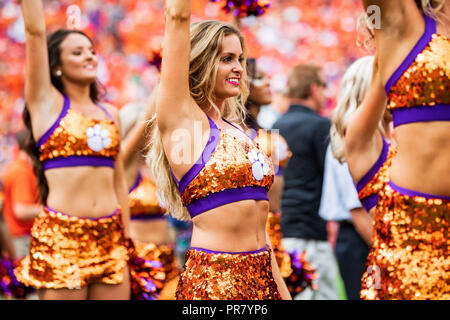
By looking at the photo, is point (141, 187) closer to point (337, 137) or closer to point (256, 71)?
point (256, 71)

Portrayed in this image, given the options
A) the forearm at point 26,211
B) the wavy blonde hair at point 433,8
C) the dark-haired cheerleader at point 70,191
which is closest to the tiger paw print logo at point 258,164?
the wavy blonde hair at point 433,8

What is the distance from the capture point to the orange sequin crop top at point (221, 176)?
261 cm

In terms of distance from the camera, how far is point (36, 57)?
4020mm

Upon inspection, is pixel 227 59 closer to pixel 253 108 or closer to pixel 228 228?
pixel 228 228

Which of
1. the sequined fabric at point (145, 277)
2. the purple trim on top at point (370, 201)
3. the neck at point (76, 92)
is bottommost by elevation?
the sequined fabric at point (145, 277)

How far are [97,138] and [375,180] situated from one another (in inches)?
75.9

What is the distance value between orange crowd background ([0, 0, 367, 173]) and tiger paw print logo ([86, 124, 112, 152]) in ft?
47.8

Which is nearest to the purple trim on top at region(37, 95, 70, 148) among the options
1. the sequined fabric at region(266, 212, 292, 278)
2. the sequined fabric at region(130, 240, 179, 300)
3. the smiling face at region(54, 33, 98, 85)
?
the smiling face at region(54, 33, 98, 85)

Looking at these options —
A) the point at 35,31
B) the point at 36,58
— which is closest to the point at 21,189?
the point at 36,58

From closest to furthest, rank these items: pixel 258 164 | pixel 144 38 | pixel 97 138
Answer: pixel 258 164 → pixel 97 138 → pixel 144 38

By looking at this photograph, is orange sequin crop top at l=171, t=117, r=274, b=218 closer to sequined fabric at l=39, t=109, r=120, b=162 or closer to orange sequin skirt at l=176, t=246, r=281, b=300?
orange sequin skirt at l=176, t=246, r=281, b=300

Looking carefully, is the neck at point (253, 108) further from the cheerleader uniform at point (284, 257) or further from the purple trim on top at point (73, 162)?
the purple trim on top at point (73, 162)

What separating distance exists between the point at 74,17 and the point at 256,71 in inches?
55.7

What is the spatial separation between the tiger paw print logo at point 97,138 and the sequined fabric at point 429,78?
93.4 inches
